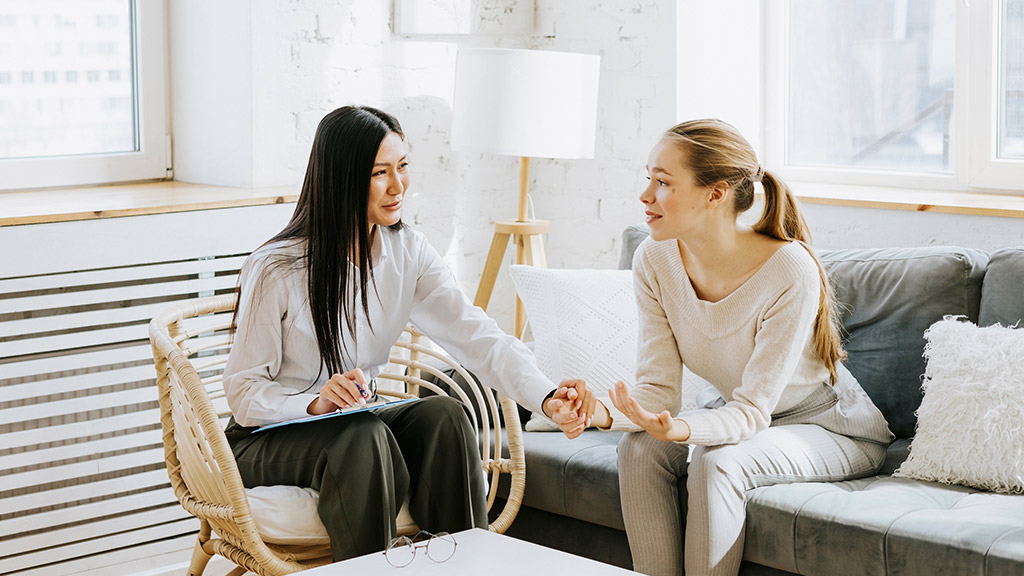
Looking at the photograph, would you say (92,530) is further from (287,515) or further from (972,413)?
(972,413)

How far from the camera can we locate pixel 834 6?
3.28 metres

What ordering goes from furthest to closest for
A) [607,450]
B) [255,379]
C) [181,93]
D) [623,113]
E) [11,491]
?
[623,113], [181,93], [11,491], [607,450], [255,379]

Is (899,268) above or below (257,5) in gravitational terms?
below

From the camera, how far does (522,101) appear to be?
2.94m

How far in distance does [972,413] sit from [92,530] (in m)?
1.98

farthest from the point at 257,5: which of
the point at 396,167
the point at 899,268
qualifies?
the point at 899,268

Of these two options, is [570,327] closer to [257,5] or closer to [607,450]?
[607,450]

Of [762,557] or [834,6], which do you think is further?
[834,6]

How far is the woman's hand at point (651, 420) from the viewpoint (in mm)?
1908

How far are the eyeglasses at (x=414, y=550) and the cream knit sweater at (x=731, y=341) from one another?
0.52m

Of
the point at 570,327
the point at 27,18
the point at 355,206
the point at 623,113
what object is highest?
the point at 27,18

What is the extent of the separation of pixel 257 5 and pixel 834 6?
1.67 m

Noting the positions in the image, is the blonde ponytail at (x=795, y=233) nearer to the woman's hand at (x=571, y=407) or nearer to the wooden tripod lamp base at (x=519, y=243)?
the woman's hand at (x=571, y=407)

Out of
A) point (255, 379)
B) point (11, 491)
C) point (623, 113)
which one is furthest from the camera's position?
point (623, 113)
